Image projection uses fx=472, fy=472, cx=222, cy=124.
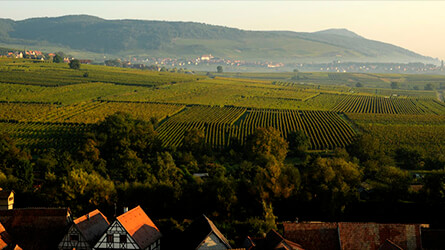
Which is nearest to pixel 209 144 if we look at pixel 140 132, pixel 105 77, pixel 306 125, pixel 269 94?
pixel 140 132

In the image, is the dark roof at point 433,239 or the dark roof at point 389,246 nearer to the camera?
the dark roof at point 389,246

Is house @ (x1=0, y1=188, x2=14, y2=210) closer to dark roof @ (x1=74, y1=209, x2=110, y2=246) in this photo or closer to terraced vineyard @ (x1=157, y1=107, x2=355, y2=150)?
dark roof @ (x1=74, y1=209, x2=110, y2=246)

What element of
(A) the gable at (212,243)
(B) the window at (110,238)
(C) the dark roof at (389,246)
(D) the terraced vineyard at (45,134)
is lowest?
(D) the terraced vineyard at (45,134)

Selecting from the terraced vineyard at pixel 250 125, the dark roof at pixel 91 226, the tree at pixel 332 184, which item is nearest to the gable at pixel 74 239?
the dark roof at pixel 91 226

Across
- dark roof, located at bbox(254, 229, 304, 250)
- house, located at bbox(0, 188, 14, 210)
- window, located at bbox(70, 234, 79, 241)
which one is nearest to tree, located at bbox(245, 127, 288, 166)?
house, located at bbox(0, 188, 14, 210)

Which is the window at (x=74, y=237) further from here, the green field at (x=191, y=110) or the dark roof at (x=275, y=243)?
the green field at (x=191, y=110)

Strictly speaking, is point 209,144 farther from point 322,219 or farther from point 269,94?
point 269,94
